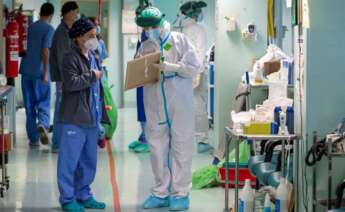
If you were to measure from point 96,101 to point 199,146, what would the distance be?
3371 mm

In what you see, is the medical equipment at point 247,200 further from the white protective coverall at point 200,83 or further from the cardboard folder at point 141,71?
the white protective coverall at point 200,83

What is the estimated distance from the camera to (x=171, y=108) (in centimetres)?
534

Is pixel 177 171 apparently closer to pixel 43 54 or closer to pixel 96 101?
pixel 96 101

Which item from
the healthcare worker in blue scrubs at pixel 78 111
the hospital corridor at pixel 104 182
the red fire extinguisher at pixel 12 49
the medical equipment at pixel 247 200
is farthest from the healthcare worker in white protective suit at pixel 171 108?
the red fire extinguisher at pixel 12 49

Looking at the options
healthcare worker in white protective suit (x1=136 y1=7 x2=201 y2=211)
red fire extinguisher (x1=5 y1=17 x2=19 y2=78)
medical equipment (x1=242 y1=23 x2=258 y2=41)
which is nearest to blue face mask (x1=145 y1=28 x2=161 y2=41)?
healthcare worker in white protective suit (x1=136 y1=7 x2=201 y2=211)

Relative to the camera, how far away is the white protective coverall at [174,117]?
532 cm

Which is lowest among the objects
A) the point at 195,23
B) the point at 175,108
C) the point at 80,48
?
the point at 175,108

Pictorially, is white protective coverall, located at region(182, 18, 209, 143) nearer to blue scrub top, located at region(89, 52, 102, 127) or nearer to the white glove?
blue scrub top, located at region(89, 52, 102, 127)

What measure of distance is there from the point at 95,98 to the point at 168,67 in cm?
67

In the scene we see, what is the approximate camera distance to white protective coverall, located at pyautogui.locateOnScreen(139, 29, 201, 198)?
5324 millimetres

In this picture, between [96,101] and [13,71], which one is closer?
[96,101]

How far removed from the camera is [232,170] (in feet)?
20.2

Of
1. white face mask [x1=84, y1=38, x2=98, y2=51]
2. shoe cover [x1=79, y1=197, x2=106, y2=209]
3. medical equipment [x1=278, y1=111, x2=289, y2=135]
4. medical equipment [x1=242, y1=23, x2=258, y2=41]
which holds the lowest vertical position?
shoe cover [x1=79, y1=197, x2=106, y2=209]

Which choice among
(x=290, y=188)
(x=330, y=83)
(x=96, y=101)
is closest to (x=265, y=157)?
(x=290, y=188)
